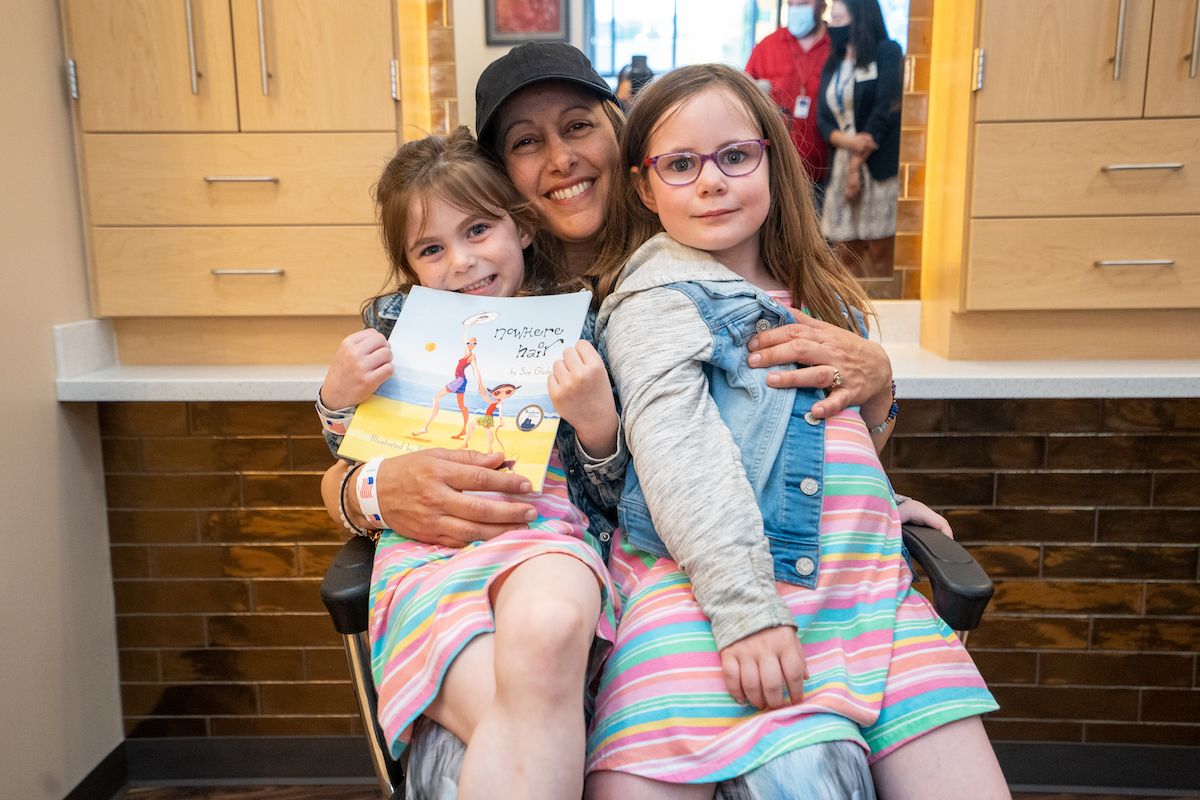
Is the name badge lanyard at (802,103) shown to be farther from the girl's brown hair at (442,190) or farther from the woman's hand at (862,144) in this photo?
the girl's brown hair at (442,190)

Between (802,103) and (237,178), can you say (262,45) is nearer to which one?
(237,178)

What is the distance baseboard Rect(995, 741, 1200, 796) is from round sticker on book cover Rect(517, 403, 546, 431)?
1824 millimetres

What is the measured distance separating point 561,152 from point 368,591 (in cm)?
78

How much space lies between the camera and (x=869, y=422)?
146 centimetres

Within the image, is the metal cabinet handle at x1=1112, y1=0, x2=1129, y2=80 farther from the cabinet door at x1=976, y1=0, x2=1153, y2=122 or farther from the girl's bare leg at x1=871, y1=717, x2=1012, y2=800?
the girl's bare leg at x1=871, y1=717, x2=1012, y2=800

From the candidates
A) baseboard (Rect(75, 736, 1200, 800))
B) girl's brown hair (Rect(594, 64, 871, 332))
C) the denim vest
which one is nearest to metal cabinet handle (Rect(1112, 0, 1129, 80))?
girl's brown hair (Rect(594, 64, 871, 332))

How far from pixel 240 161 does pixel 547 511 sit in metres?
1.31

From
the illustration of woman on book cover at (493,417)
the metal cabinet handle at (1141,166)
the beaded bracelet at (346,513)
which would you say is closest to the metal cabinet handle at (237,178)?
the beaded bracelet at (346,513)

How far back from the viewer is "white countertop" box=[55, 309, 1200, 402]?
1954 millimetres

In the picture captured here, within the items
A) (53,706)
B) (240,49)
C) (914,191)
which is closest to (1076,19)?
(914,191)

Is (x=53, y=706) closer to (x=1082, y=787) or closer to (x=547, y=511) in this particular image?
(x=547, y=511)

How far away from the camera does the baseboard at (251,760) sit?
2457 mm

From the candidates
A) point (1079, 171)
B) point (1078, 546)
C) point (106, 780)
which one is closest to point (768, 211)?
point (1079, 171)

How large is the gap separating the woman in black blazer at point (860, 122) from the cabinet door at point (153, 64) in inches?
57.3
